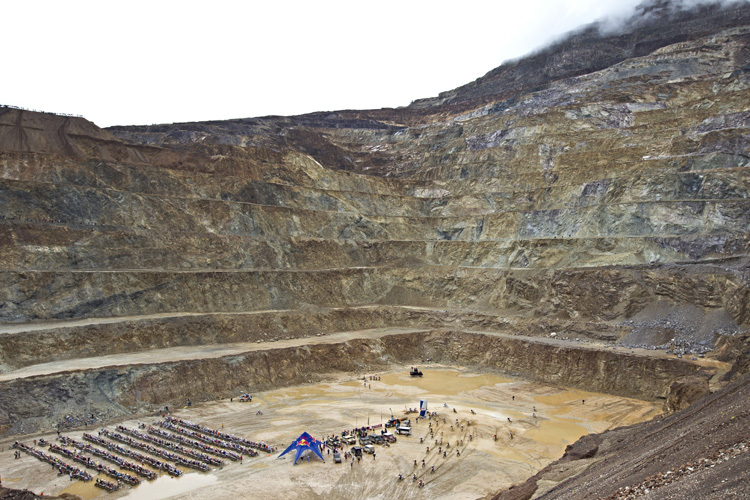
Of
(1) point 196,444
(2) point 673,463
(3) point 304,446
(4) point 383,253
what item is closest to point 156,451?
(1) point 196,444

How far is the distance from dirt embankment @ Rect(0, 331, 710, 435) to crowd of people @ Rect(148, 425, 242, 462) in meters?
4.76

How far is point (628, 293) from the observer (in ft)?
169

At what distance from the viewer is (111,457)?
2877cm

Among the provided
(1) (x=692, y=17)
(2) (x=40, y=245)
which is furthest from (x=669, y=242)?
(1) (x=692, y=17)

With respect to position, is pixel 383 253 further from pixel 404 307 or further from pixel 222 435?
pixel 222 435

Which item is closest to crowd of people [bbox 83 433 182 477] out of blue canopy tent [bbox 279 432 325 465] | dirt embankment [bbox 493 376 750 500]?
blue canopy tent [bbox 279 432 325 465]

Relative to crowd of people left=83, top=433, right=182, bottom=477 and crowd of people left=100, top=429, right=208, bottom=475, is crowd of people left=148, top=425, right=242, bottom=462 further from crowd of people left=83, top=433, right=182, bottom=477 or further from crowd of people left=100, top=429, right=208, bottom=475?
crowd of people left=83, top=433, right=182, bottom=477

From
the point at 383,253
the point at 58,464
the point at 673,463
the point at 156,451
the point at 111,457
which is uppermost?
the point at 383,253

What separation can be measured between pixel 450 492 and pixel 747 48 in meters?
106

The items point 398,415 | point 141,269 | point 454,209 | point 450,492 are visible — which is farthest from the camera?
point 454,209

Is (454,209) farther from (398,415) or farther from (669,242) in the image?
(398,415)

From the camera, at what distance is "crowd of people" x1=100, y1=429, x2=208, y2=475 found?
2831 cm

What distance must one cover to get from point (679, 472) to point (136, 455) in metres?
26.1

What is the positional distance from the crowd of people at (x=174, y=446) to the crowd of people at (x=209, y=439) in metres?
1.36
